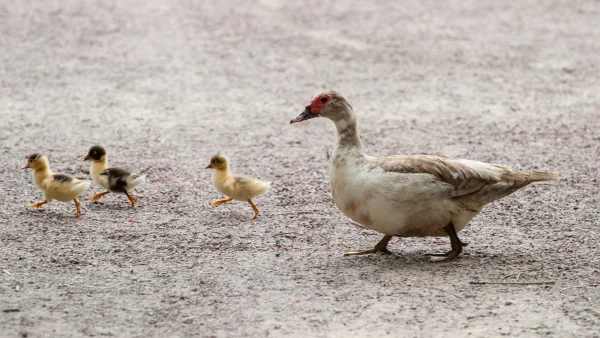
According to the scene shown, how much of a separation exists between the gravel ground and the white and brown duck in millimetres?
275

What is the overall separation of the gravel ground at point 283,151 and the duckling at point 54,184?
152 millimetres

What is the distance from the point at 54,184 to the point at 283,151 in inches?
98.5

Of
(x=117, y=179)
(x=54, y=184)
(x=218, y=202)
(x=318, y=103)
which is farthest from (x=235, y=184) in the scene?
(x=54, y=184)

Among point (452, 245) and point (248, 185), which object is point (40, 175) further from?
point (452, 245)

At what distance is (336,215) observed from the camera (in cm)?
699

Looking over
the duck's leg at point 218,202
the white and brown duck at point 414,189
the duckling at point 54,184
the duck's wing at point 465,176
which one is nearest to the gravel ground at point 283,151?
the duck's leg at point 218,202

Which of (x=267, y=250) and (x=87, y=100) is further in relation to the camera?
(x=87, y=100)

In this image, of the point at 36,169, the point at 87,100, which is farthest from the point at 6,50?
the point at 36,169

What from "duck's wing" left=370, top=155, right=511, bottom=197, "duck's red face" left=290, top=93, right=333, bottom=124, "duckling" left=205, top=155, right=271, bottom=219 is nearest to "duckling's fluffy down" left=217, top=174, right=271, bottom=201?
"duckling" left=205, top=155, right=271, bottom=219

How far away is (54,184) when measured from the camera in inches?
266

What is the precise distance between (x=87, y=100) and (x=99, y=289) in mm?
4857

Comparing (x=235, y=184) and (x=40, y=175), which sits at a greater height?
(x=40, y=175)

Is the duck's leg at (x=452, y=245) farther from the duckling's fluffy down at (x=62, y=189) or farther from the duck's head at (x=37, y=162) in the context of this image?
the duck's head at (x=37, y=162)

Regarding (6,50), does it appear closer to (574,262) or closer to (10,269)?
(10,269)
